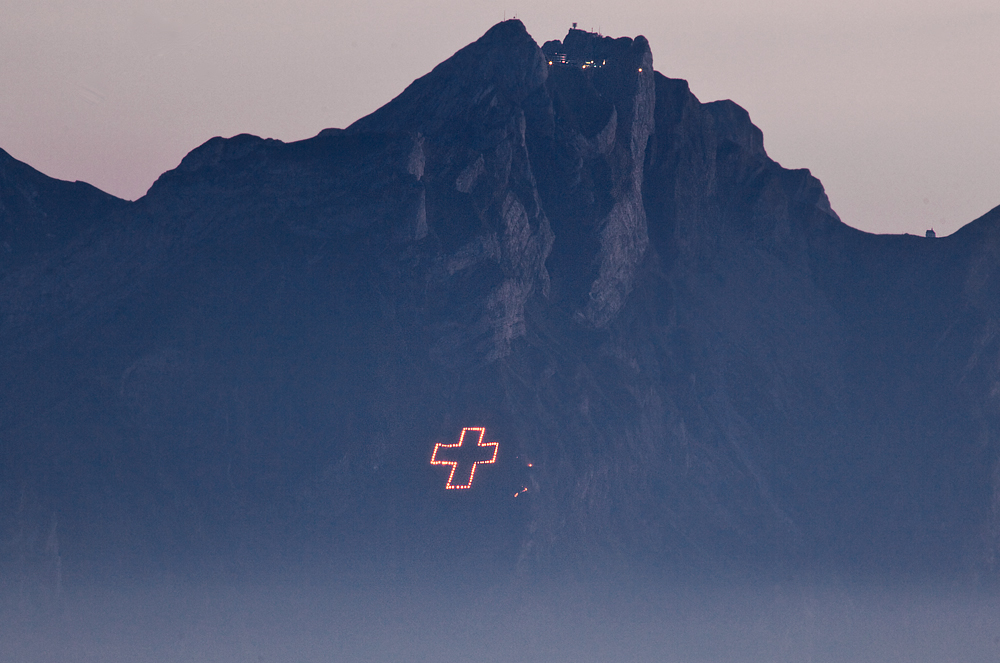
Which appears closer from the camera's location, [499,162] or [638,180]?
[499,162]

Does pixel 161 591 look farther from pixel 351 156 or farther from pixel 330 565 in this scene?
pixel 351 156

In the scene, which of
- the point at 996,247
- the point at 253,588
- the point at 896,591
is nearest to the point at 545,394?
the point at 253,588

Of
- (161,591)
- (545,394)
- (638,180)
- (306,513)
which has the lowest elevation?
(161,591)

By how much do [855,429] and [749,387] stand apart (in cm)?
1085

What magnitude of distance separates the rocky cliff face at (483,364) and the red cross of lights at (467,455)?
8.68 ft

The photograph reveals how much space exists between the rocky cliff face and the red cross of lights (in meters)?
2.65

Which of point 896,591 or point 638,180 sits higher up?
point 638,180

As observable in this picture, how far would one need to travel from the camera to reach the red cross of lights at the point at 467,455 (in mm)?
111312

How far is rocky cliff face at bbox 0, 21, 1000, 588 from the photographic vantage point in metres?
113

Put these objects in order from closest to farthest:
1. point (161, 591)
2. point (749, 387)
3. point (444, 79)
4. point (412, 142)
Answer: point (161, 591) < point (412, 142) < point (444, 79) < point (749, 387)

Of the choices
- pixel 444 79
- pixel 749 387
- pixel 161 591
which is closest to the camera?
pixel 161 591

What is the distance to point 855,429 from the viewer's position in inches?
5522

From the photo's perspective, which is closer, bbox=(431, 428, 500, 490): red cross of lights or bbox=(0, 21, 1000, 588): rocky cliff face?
bbox=(431, 428, 500, 490): red cross of lights

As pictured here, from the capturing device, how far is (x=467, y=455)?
111 m
